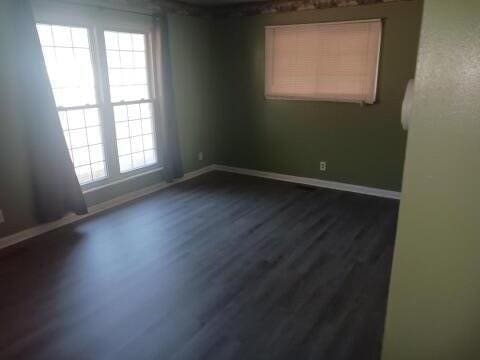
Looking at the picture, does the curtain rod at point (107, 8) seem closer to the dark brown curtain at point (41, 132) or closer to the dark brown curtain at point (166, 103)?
the dark brown curtain at point (166, 103)

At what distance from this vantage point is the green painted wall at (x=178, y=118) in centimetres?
311

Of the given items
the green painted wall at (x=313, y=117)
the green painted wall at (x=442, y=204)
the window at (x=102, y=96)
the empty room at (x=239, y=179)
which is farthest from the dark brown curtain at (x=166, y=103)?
the green painted wall at (x=442, y=204)

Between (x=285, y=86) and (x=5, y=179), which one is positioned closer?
(x=5, y=179)

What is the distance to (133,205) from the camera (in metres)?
4.20

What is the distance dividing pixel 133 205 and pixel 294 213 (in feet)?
6.11

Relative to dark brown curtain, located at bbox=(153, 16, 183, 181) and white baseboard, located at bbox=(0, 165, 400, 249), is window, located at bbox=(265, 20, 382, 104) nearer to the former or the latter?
white baseboard, located at bbox=(0, 165, 400, 249)

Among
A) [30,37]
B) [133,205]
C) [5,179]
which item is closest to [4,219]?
[5,179]

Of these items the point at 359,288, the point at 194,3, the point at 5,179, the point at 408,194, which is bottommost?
the point at 359,288

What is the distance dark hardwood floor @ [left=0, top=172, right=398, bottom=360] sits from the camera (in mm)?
2066

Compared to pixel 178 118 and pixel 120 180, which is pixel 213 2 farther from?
pixel 120 180

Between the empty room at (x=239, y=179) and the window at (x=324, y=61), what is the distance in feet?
0.07

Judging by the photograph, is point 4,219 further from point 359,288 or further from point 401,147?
point 401,147

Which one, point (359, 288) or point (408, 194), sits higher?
point (408, 194)

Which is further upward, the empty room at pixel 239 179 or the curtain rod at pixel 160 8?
the curtain rod at pixel 160 8
